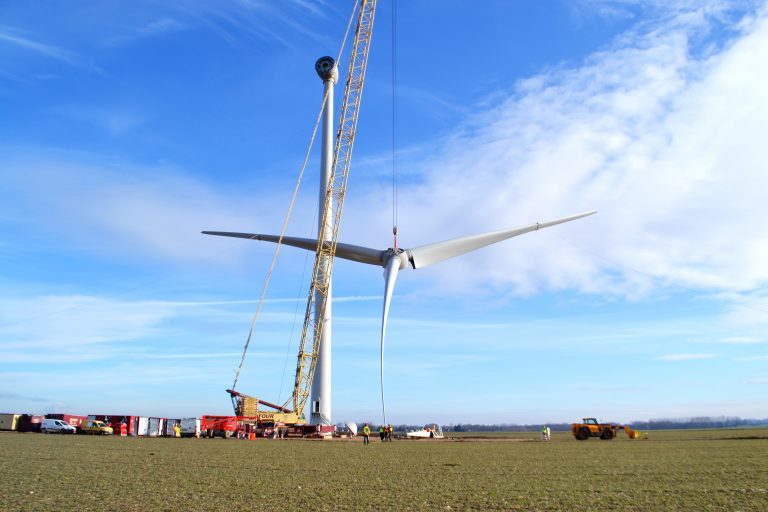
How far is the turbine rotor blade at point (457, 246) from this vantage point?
58.2 meters

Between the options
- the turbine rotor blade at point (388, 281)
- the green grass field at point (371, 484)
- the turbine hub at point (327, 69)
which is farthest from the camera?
the turbine hub at point (327, 69)

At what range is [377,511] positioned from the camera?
535 inches

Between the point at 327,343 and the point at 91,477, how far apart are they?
5426 centimetres

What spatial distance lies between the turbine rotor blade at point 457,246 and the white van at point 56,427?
121ft

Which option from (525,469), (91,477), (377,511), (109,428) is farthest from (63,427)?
(377,511)

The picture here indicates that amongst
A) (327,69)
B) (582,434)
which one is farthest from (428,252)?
(327,69)

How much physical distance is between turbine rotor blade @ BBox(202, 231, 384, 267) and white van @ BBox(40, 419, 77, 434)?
25987 mm

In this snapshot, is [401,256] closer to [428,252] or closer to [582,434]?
[428,252]

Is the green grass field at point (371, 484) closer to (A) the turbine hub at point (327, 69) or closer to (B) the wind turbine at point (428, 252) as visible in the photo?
(B) the wind turbine at point (428, 252)

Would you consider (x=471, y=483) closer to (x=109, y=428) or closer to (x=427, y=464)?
(x=427, y=464)

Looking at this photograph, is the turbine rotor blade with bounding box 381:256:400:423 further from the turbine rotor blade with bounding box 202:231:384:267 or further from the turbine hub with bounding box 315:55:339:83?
the turbine hub with bounding box 315:55:339:83

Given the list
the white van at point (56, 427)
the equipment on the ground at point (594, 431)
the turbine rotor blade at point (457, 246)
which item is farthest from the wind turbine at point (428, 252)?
the white van at point (56, 427)

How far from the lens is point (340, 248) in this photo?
6775 centimetres

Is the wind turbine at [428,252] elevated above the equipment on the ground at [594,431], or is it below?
above
